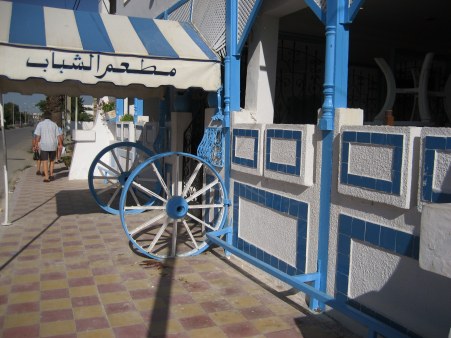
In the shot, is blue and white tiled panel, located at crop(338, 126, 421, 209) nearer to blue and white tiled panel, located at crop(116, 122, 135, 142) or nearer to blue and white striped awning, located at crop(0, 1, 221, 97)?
blue and white striped awning, located at crop(0, 1, 221, 97)

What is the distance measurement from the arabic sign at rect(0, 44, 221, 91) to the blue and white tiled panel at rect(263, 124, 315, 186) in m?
1.28

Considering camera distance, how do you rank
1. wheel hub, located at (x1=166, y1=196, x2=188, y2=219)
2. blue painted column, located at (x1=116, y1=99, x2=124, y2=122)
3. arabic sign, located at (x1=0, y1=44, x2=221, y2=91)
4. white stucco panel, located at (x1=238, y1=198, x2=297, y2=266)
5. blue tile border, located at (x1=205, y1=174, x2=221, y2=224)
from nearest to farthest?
white stucco panel, located at (x1=238, y1=198, x2=297, y2=266)
arabic sign, located at (x1=0, y1=44, x2=221, y2=91)
wheel hub, located at (x1=166, y1=196, x2=188, y2=219)
blue tile border, located at (x1=205, y1=174, x2=221, y2=224)
blue painted column, located at (x1=116, y1=99, x2=124, y2=122)

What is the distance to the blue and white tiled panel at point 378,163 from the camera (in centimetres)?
291

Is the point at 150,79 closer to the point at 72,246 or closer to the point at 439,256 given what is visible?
the point at 72,246

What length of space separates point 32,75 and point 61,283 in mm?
2122

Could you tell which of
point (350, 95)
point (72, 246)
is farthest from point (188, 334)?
point (350, 95)

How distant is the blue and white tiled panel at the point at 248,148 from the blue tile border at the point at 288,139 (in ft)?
0.48

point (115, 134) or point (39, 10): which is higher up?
point (39, 10)

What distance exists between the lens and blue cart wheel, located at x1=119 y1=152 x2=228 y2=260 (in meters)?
5.09

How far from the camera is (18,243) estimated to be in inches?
229

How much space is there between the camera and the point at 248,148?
16.1 ft

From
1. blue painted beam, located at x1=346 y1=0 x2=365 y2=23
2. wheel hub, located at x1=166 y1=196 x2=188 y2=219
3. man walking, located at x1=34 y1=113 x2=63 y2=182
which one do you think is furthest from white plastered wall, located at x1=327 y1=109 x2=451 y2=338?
man walking, located at x1=34 y1=113 x2=63 y2=182

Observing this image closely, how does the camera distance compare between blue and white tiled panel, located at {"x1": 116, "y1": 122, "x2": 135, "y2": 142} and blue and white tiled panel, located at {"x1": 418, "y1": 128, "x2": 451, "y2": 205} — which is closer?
blue and white tiled panel, located at {"x1": 418, "y1": 128, "x2": 451, "y2": 205}

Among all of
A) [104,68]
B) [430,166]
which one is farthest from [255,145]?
[430,166]
